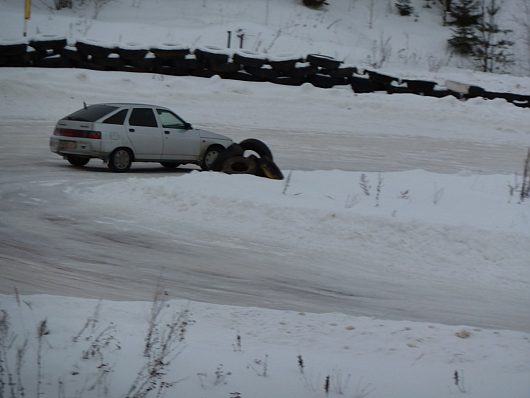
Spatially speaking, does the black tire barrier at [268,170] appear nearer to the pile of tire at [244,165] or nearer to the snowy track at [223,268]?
the pile of tire at [244,165]

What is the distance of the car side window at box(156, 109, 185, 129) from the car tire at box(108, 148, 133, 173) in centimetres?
118

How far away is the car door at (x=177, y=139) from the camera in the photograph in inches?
752

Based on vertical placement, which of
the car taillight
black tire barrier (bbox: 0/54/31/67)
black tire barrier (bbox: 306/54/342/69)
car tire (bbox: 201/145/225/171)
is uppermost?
black tire barrier (bbox: 306/54/342/69)

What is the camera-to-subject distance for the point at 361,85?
3231 centimetres

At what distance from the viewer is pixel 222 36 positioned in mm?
36562

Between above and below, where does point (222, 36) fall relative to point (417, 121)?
above

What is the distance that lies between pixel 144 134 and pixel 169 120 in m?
0.87

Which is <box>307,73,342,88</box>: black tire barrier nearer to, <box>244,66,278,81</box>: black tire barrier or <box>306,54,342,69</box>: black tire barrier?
<box>306,54,342,69</box>: black tire barrier

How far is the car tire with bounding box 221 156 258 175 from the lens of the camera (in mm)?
16188

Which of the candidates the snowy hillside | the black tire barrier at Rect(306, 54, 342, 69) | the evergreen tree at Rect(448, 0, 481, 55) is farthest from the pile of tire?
the evergreen tree at Rect(448, 0, 481, 55)

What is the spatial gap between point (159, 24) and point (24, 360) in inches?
1266

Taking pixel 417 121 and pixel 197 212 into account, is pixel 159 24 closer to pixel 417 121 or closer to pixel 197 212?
pixel 417 121

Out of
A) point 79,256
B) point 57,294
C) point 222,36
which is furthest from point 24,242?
point 222,36

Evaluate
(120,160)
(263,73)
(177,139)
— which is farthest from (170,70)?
(120,160)
